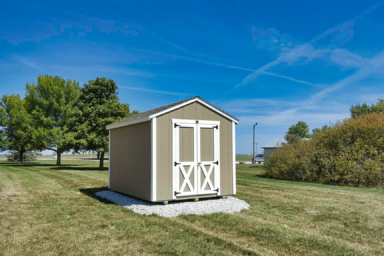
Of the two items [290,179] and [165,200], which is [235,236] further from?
[290,179]

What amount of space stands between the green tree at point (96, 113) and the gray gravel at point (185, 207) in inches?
598

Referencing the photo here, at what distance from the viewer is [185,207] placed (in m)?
7.23

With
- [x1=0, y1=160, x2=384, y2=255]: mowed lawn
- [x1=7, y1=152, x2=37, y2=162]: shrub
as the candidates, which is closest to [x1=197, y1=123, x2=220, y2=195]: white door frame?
[x1=0, y1=160, x2=384, y2=255]: mowed lawn

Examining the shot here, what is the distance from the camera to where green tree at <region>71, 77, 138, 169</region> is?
73.9ft

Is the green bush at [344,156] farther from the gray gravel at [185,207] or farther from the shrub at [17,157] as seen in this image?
the shrub at [17,157]

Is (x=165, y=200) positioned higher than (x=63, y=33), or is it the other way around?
(x=63, y=33)

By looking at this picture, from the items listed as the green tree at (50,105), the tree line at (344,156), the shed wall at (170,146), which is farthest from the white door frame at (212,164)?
the green tree at (50,105)

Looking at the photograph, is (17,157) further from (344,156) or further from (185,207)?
(344,156)

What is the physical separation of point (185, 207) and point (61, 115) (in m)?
25.1

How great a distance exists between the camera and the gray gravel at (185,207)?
22.8 ft

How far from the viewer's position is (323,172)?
570 inches

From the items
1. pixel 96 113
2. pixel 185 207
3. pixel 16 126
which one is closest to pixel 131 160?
pixel 185 207

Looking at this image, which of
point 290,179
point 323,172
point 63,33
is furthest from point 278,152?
point 63,33

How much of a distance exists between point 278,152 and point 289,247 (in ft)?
43.6
